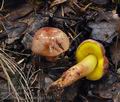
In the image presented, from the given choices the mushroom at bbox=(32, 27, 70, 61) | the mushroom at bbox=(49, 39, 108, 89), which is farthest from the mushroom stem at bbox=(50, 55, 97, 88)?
the mushroom at bbox=(32, 27, 70, 61)

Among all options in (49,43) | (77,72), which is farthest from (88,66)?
(49,43)

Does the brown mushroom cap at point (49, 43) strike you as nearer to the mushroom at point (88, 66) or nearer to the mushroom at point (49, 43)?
the mushroom at point (49, 43)

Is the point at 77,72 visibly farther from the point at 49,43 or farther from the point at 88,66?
the point at 49,43

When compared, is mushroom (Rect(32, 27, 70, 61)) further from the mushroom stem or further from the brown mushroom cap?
the mushroom stem

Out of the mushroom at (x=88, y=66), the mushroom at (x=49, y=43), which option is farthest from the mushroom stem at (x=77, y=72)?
the mushroom at (x=49, y=43)

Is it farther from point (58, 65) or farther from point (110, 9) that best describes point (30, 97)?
point (110, 9)
